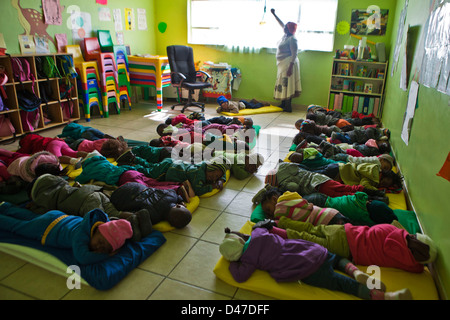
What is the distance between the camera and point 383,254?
1.96 m

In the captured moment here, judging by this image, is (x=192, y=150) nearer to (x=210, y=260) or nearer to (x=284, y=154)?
(x=284, y=154)

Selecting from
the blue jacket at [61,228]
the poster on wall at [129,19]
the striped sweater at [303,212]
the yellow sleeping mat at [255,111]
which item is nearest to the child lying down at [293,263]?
the striped sweater at [303,212]

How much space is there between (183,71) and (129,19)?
1.52 metres

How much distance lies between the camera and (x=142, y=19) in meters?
6.76

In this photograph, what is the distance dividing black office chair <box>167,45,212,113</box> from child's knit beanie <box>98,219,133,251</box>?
413cm

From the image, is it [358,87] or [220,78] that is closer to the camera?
[358,87]

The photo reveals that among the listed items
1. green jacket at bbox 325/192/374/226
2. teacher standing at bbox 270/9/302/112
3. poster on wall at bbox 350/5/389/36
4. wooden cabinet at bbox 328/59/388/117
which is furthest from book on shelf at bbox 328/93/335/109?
green jacket at bbox 325/192/374/226

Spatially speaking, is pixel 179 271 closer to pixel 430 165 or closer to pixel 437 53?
pixel 430 165

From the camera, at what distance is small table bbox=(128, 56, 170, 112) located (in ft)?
19.3

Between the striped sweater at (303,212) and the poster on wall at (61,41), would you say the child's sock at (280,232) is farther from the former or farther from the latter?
the poster on wall at (61,41)

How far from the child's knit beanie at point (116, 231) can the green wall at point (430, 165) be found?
1.79m

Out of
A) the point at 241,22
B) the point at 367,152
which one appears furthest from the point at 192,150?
the point at 241,22

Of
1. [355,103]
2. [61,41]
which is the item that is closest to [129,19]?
[61,41]

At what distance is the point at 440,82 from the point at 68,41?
5024 millimetres
